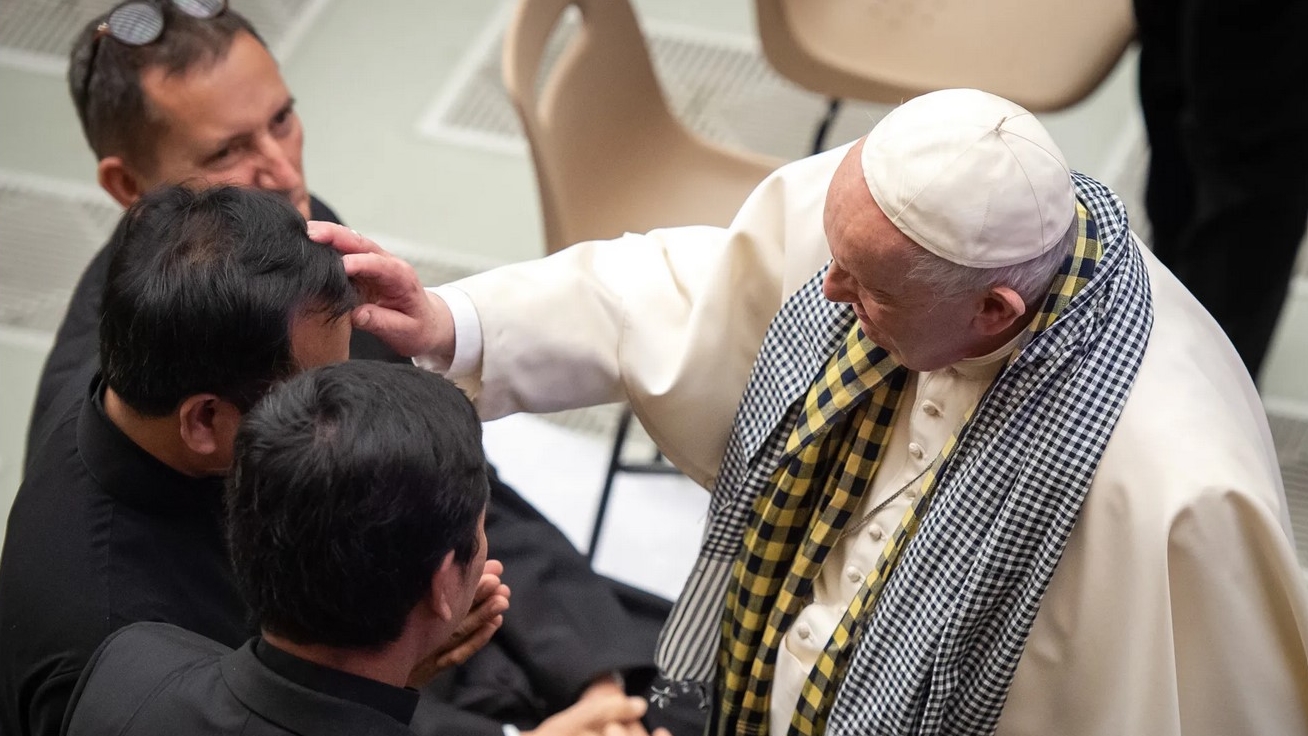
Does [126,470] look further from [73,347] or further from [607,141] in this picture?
[607,141]

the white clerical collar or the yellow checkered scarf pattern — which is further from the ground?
the white clerical collar

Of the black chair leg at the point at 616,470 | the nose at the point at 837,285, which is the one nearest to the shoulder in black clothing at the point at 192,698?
the nose at the point at 837,285

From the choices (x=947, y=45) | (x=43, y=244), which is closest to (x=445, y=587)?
(x=947, y=45)

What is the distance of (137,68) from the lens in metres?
2.13

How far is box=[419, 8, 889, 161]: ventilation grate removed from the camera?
3857 mm

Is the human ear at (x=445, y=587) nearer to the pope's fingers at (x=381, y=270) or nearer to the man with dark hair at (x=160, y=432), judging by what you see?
the man with dark hair at (x=160, y=432)

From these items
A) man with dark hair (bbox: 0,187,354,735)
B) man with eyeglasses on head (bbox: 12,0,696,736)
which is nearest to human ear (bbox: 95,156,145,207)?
man with eyeglasses on head (bbox: 12,0,696,736)

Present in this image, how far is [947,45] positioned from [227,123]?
1.64 meters

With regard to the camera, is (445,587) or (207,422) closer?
(445,587)

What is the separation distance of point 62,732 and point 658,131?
171 cm

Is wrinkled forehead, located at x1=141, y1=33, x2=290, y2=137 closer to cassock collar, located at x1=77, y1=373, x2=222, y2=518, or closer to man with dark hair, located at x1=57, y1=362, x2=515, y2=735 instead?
cassock collar, located at x1=77, y1=373, x2=222, y2=518

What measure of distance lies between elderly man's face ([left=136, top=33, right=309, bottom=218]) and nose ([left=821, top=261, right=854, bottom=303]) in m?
0.95

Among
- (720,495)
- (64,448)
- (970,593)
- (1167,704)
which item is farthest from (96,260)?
(1167,704)

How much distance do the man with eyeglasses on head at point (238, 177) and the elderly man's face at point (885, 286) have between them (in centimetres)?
63
